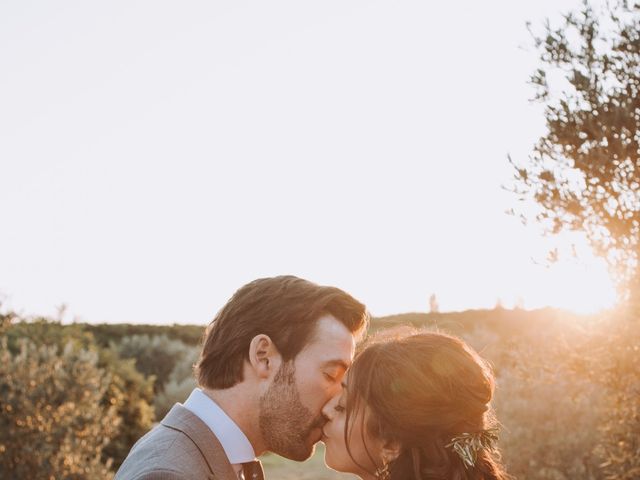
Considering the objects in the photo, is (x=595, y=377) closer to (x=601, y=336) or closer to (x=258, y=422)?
(x=601, y=336)

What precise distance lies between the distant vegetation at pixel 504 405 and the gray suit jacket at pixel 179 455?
14.6 feet

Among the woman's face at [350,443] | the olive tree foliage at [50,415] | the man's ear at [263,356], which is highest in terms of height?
the man's ear at [263,356]

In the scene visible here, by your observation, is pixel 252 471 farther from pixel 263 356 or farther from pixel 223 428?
pixel 263 356

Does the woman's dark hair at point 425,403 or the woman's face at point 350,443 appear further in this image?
the woman's face at point 350,443

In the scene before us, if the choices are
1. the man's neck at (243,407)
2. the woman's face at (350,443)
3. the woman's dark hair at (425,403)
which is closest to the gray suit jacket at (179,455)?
the man's neck at (243,407)

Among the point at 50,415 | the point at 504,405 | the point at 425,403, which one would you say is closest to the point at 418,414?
the point at 425,403

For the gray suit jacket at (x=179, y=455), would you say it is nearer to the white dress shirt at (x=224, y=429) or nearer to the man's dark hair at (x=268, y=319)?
the white dress shirt at (x=224, y=429)

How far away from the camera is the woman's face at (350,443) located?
13.1 ft

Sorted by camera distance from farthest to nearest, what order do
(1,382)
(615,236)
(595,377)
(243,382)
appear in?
(1,382)
(595,377)
(615,236)
(243,382)

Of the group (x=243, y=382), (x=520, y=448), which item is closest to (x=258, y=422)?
(x=243, y=382)

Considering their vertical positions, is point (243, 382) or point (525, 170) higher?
point (525, 170)

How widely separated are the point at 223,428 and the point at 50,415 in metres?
7.58

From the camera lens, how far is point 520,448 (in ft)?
34.1

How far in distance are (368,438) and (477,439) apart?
535 millimetres
